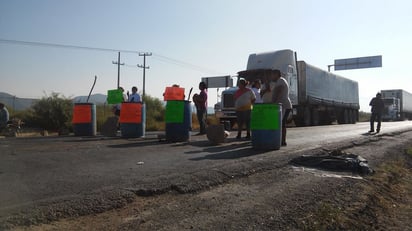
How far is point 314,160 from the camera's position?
300 inches

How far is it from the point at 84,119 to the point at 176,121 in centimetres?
460

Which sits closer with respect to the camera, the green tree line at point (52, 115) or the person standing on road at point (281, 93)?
the person standing on road at point (281, 93)

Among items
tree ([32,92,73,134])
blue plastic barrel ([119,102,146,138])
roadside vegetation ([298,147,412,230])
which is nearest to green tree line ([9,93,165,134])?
tree ([32,92,73,134])

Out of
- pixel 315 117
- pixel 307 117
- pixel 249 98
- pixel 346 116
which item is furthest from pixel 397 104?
pixel 249 98

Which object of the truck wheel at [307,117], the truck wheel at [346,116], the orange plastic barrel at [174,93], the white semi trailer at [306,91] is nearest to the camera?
the orange plastic barrel at [174,93]

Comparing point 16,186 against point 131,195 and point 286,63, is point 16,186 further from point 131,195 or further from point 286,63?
point 286,63

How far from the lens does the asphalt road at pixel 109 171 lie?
4465mm

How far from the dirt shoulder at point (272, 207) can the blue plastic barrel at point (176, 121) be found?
14.7 feet

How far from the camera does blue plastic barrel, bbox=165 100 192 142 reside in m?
11.0

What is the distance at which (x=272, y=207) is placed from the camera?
4.75m

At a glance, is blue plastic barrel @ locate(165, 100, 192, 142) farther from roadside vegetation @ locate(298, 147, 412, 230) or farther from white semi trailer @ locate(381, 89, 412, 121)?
white semi trailer @ locate(381, 89, 412, 121)

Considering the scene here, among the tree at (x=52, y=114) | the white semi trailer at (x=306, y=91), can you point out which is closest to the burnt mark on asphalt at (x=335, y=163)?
the white semi trailer at (x=306, y=91)

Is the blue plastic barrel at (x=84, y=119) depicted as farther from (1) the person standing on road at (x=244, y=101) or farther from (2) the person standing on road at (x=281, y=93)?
(2) the person standing on road at (x=281, y=93)

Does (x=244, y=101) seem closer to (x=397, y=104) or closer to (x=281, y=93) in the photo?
(x=281, y=93)
